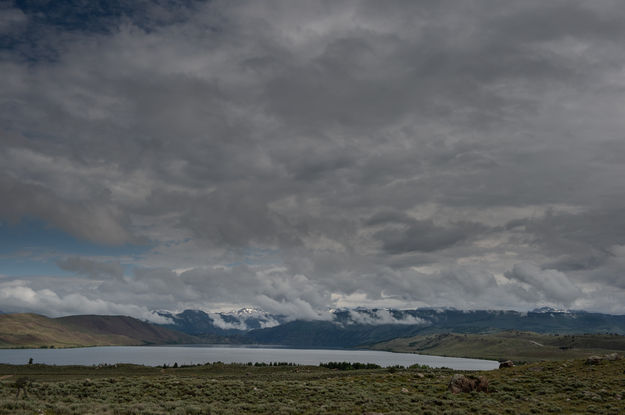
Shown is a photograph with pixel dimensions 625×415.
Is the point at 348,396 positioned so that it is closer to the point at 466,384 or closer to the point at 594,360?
the point at 466,384

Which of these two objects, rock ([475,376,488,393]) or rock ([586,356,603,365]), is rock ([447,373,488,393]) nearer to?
rock ([475,376,488,393])

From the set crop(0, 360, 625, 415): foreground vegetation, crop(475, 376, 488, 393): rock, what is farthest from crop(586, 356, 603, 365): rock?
crop(475, 376, 488, 393): rock

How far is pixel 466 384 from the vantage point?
149ft

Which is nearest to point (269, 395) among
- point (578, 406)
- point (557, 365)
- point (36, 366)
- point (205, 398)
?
point (205, 398)

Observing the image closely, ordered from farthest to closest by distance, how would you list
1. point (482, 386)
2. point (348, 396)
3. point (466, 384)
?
A: point (482, 386), point (466, 384), point (348, 396)

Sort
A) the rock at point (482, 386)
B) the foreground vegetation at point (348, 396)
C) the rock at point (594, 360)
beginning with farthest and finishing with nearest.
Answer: the rock at point (594, 360) → the rock at point (482, 386) → the foreground vegetation at point (348, 396)

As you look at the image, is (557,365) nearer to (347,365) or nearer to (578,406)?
(578,406)

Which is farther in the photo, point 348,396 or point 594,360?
point 594,360

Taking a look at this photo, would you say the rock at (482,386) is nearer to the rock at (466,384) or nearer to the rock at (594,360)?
the rock at (466,384)

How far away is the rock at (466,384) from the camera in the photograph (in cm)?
4491

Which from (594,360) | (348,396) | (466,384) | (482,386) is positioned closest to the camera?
(348,396)

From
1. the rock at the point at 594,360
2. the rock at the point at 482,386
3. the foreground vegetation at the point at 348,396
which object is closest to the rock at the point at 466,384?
the rock at the point at 482,386

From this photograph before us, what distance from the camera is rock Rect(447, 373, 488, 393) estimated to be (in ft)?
147

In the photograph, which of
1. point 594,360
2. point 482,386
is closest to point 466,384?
point 482,386
